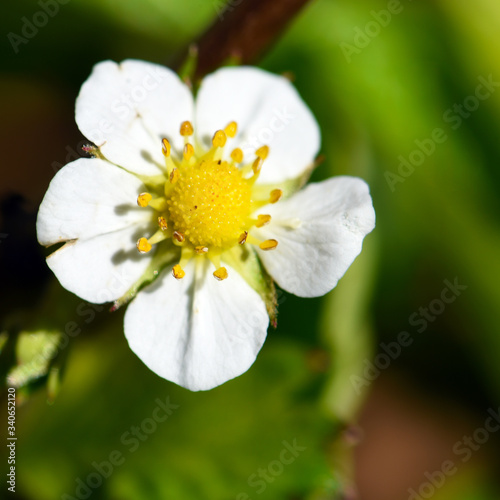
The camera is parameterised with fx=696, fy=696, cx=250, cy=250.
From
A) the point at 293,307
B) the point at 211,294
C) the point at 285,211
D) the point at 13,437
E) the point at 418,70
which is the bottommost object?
the point at 13,437

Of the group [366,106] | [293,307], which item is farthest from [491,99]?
[293,307]

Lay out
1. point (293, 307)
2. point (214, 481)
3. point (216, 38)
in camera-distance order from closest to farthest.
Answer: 1. point (216, 38)
2. point (214, 481)
3. point (293, 307)

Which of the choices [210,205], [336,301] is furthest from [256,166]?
[336,301]

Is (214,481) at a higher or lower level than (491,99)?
lower

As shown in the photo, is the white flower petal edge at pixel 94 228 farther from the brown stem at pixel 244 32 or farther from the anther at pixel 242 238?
the brown stem at pixel 244 32

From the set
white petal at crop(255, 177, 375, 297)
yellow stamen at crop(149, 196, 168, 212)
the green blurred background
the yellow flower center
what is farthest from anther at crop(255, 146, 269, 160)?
the green blurred background

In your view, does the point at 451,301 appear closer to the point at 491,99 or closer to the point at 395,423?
the point at 395,423
